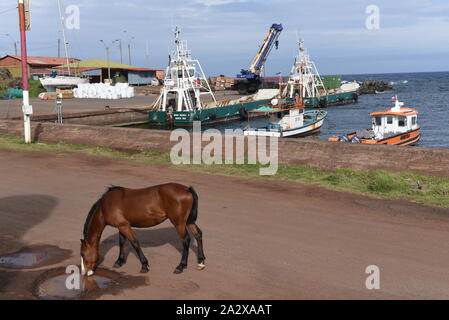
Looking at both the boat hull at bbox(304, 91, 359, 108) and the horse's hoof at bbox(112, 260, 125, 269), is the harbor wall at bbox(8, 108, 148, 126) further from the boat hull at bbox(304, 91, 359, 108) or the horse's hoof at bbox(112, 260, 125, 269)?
the horse's hoof at bbox(112, 260, 125, 269)

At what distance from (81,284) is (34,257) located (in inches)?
69.9

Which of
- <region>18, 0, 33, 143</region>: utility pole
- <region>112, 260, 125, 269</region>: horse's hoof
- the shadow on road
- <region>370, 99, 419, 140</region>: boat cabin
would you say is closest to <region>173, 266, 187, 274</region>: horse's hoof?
<region>112, 260, 125, 269</region>: horse's hoof

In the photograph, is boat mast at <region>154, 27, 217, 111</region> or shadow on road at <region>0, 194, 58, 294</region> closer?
shadow on road at <region>0, 194, 58, 294</region>

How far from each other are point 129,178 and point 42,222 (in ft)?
16.3

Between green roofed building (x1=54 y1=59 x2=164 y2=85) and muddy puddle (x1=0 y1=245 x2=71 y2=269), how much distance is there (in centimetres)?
7842

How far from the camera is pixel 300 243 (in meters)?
9.17

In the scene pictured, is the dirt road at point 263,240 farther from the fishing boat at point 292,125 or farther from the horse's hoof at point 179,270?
the fishing boat at point 292,125

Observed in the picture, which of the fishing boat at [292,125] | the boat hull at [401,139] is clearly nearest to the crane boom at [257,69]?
the fishing boat at [292,125]

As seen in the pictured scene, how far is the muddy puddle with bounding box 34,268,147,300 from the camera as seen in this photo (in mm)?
6992

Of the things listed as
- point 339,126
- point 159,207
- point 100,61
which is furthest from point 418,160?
point 100,61

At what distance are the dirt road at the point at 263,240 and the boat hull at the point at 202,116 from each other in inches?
1232

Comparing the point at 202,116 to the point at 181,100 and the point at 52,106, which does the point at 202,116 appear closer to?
the point at 181,100

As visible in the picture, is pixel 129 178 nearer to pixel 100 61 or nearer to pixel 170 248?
pixel 170 248

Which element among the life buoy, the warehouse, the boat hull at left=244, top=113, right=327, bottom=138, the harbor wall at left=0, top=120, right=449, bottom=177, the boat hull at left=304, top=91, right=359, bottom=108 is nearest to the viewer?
the harbor wall at left=0, top=120, right=449, bottom=177
